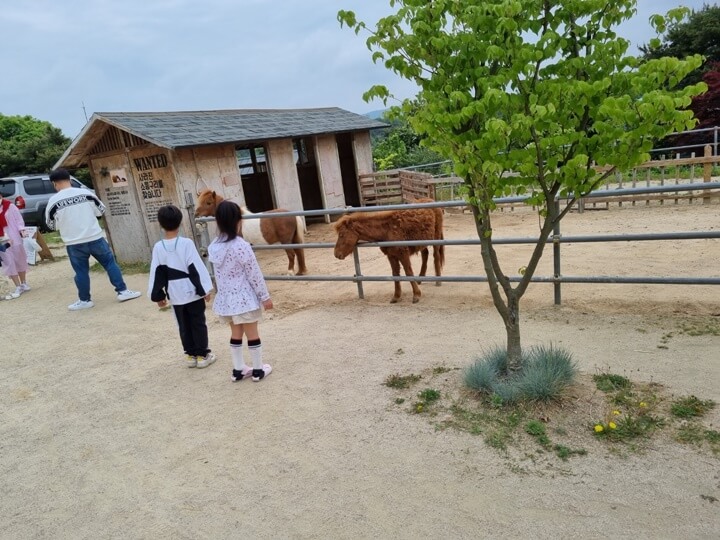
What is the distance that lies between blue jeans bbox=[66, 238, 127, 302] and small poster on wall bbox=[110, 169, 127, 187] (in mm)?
3405

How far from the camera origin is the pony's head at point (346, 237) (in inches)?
238

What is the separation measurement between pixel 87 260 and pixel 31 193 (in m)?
12.9

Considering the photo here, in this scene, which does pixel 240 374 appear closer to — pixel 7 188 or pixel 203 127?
pixel 203 127

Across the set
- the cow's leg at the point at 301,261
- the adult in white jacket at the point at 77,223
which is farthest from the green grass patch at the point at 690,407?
the adult in white jacket at the point at 77,223

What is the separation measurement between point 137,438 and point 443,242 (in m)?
3.46

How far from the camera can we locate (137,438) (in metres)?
3.51

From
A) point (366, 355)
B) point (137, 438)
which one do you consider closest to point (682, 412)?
point (366, 355)

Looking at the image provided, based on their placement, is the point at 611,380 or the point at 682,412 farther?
the point at 611,380

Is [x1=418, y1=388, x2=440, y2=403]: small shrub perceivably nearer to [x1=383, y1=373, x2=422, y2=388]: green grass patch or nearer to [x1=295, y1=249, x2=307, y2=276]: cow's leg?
[x1=383, y1=373, x2=422, y2=388]: green grass patch

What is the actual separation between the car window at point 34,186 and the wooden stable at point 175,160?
7.69 m

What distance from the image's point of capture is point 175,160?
9414mm

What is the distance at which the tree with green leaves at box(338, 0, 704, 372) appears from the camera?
2354 mm

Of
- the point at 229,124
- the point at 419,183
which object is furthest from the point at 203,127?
the point at 419,183

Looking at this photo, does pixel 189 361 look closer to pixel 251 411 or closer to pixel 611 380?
pixel 251 411
